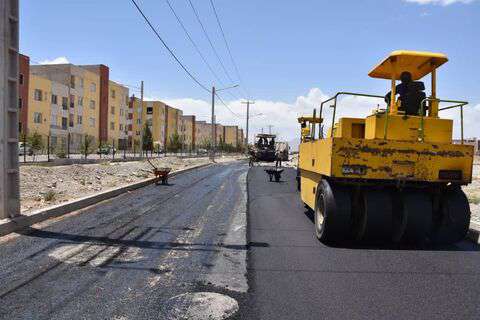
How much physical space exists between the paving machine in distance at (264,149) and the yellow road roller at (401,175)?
39.0 metres

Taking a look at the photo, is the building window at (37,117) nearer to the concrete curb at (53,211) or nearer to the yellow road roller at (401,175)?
the concrete curb at (53,211)

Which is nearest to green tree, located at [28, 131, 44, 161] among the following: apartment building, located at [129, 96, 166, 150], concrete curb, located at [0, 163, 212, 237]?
concrete curb, located at [0, 163, 212, 237]

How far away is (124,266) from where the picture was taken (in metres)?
6.55

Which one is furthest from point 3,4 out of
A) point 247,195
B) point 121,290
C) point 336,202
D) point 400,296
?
point 247,195

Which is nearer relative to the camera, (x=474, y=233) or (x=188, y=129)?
(x=474, y=233)

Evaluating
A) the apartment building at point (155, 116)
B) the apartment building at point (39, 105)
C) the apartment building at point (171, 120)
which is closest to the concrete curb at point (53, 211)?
the apartment building at point (39, 105)

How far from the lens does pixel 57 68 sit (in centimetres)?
7100

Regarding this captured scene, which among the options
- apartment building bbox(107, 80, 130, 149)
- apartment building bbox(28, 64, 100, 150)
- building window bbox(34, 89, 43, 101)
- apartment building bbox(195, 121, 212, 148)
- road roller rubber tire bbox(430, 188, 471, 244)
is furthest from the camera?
apartment building bbox(195, 121, 212, 148)

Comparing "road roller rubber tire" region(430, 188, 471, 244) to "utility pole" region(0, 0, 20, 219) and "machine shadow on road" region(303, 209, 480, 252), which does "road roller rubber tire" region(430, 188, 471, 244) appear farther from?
"utility pole" region(0, 0, 20, 219)

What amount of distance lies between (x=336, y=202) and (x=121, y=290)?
13.2 ft

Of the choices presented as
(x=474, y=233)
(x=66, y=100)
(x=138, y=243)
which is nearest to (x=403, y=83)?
(x=474, y=233)

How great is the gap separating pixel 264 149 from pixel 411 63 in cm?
4011

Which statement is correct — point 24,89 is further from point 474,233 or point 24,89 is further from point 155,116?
point 155,116

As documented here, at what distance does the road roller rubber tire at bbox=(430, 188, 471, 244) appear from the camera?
27.1 feet
